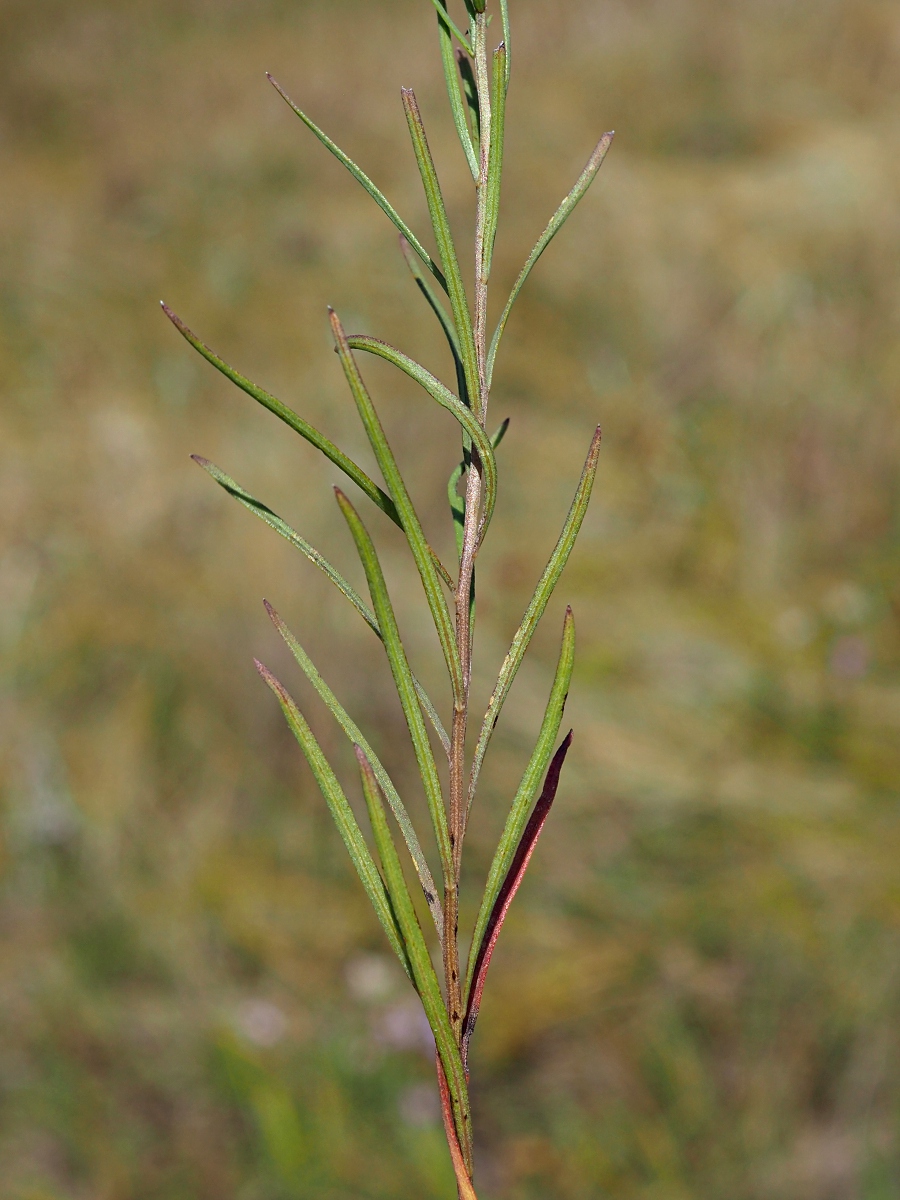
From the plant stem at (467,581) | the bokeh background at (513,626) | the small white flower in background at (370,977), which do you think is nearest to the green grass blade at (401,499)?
the plant stem at (467,581)

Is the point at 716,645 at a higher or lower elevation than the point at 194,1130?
higher

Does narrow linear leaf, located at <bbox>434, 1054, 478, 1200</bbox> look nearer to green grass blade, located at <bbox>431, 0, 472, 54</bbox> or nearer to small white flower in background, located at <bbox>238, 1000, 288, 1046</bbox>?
green grass blade, located at <bbox>431, 0, 472, 54</bbox>

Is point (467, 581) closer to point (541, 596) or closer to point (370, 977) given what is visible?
point (541, 596)

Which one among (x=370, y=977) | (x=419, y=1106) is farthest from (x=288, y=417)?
(x=370, y=977)

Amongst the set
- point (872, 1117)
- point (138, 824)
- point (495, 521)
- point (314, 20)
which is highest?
point (314, 20)

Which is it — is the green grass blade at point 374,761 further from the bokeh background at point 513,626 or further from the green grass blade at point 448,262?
the bokeh background at point 513,626

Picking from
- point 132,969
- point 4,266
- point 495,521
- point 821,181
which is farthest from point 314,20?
point 132,969

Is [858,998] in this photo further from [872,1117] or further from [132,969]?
[132,969]
